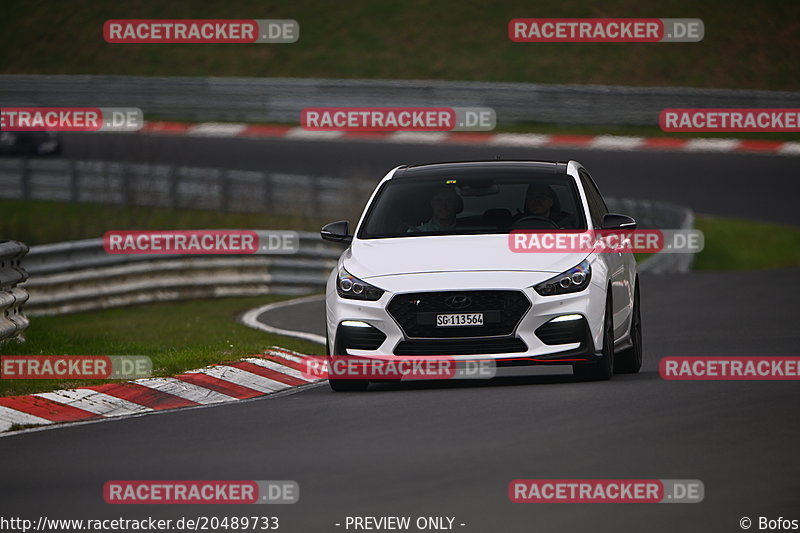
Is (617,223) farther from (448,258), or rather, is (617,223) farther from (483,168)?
(448,258)

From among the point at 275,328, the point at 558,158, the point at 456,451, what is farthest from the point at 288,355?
the point at 558,158

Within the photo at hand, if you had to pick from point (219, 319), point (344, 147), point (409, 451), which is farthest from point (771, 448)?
point (344, 147)

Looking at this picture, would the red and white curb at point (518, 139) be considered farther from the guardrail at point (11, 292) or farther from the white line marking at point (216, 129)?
the guardrail at point (11, 292)

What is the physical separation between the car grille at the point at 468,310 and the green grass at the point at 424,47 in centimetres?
3247

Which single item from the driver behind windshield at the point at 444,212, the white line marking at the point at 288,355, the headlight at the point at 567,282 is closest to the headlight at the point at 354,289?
the driver behind windshield at the point at 444,212

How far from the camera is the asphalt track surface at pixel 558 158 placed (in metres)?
31.1

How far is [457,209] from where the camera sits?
12.5 meters

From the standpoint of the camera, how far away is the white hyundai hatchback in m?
11.4

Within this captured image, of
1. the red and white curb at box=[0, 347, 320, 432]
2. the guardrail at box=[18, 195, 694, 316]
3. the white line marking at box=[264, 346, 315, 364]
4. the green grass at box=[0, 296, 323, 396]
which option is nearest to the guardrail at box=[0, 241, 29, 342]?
the green grass at box=[0, 296, 323, 396]

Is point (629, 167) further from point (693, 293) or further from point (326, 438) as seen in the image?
point (326, 438)

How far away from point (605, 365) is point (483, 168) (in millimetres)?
1980

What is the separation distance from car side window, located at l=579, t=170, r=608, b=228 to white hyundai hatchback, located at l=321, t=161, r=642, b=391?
194 mm

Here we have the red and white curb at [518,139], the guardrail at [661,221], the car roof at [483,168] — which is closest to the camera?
the car roof at [483,168]

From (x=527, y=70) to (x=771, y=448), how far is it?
119 feet
